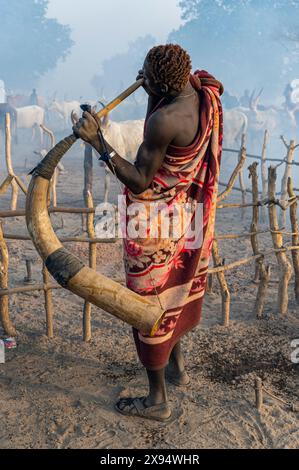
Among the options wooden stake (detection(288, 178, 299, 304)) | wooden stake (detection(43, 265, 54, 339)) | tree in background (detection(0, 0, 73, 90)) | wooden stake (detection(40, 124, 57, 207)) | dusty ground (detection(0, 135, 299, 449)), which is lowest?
dusty ground (detection(0, 135, 299, 449))

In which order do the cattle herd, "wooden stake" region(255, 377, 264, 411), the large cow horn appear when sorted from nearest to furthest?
1. the large cow horn
2. "wooden stake" region(255, 377, 264, 411)
3. the cattle herd

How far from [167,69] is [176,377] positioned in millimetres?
2140

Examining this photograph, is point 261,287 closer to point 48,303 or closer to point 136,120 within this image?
point 48,303

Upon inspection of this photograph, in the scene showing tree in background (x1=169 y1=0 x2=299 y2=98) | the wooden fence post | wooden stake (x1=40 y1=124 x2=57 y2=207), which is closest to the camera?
the wooden fence post

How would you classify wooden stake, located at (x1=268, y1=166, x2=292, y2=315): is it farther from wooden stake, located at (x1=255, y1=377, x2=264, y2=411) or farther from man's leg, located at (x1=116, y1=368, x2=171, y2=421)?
man's leg, located at (x1=116, y1=368, x2=171, y2=421)

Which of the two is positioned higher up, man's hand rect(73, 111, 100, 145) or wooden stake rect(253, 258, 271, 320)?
man's hand rect(73, 111, 100, 145)

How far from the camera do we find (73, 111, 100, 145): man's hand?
6.54 ft

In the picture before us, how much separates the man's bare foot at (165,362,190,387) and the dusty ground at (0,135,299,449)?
0.16 feet

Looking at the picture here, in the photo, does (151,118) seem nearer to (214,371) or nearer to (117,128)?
(214,371)

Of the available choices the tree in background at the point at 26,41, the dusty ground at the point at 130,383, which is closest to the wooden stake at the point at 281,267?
the dusty ground at the point at 130,383

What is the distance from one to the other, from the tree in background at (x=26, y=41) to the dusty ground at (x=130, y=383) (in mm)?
38533

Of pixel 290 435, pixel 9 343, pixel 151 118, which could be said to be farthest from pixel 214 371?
pixel 151 118

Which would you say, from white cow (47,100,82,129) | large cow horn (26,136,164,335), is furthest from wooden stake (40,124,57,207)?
white cow (47,100,82,129)

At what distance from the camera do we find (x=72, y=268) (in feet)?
6.26
